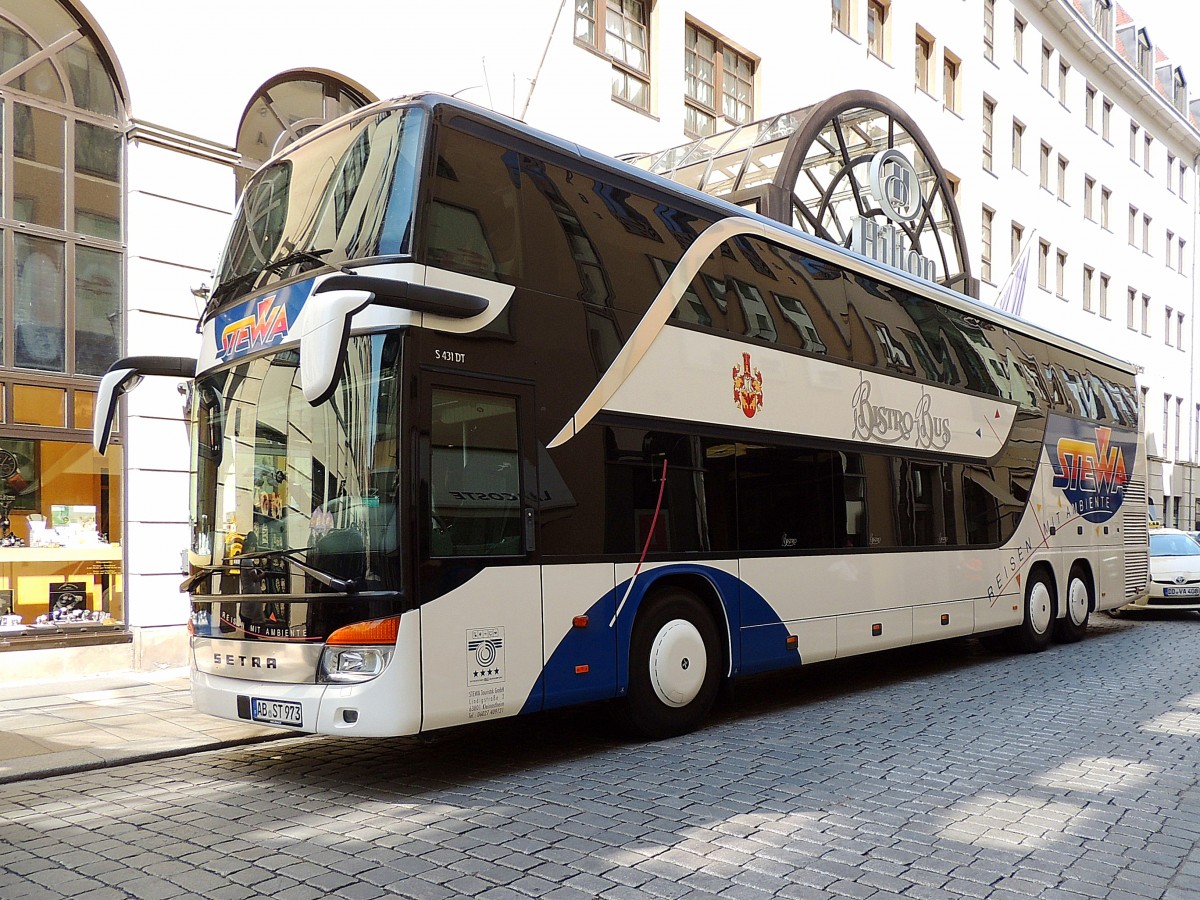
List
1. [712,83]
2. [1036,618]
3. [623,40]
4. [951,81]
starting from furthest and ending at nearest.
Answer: [951,81]
[712,83]
[623,40]
[1036,618]

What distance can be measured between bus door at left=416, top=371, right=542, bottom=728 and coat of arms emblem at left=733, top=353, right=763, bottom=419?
7.76ft

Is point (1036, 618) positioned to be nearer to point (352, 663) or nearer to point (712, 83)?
point (352, 663)

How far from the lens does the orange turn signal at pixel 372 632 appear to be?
6.06 m

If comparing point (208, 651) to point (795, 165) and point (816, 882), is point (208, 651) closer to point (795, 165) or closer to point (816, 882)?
point (816, 882)

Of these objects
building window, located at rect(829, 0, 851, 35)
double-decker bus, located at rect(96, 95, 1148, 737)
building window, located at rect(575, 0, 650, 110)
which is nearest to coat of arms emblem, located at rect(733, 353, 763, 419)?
double-decker bus, located at rect(96, 95, 1148, 737)

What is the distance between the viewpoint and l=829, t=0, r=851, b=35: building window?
926 inches

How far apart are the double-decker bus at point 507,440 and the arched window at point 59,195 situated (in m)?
3.98

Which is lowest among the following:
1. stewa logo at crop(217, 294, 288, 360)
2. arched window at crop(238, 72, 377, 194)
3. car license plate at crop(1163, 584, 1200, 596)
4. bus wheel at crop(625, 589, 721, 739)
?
car license plate at crop(1163, 584, 1200, 596)

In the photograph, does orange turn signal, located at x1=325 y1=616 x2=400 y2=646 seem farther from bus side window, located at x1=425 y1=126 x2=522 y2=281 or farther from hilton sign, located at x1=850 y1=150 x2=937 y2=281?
hilton sign, located at x1=850 y1=150 x2=937 y2=281

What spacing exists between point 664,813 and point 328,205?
4.07 meters

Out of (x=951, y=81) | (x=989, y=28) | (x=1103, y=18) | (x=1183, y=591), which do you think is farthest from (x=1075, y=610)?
(x=1103, y=18)

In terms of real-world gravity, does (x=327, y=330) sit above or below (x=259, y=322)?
below

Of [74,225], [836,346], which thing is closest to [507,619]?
[836,346]

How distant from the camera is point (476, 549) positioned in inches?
257
